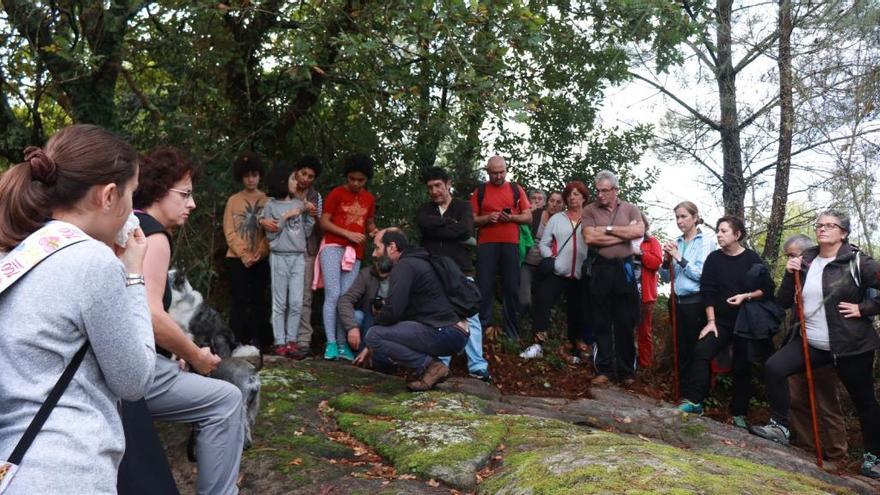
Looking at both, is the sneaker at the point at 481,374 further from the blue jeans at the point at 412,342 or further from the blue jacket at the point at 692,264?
the blue jacket at the point at 692,264

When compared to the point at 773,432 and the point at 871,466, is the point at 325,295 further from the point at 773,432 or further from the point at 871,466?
the point at 871,466

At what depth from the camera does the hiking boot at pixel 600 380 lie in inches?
377

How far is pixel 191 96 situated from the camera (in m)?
10.0

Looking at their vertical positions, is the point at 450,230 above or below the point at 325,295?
above

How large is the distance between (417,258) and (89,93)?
177 inches

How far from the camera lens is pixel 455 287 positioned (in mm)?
7809

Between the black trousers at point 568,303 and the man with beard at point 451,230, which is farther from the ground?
the man with beard at point 451,230

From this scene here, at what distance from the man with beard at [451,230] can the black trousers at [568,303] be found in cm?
139

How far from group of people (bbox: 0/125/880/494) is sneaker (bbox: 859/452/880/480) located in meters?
0.04

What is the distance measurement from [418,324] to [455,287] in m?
0.48

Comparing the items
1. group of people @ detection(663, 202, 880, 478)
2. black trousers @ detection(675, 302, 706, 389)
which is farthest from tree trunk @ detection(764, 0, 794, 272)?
black trousers @ detection(675, 302, 706, 389)

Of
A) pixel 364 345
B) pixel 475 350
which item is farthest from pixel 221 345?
pixel 475 350

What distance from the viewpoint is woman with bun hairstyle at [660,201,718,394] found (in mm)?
9281

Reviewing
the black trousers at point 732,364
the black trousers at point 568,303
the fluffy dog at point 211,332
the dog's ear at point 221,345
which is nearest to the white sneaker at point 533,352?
the black trousers at point 568,303
